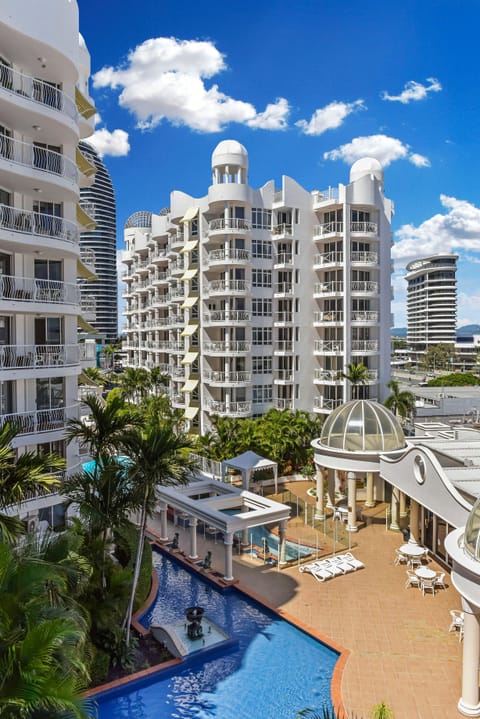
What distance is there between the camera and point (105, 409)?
1636 cm

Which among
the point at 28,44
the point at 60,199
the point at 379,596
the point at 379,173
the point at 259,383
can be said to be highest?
the point at 379,173

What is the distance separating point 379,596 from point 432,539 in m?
4.55

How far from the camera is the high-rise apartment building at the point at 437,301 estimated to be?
152 meters

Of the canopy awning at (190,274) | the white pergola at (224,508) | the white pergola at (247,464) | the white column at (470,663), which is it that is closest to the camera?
the white column at (470,663)

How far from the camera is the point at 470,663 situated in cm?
1173

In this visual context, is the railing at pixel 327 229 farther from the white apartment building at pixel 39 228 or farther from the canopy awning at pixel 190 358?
the white apartment building at pixel 39 228

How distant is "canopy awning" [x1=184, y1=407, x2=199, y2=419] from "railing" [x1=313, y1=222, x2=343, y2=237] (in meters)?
16.7

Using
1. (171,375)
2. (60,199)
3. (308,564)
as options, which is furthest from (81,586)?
(171,375)

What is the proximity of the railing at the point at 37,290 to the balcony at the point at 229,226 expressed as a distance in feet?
64.7

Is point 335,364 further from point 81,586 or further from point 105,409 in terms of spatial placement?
point 81,586

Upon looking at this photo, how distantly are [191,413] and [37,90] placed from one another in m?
27.6

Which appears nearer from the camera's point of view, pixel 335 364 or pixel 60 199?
pixel 60 199

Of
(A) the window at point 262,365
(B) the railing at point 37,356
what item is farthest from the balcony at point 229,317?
Answer: (B) the railing at point 37,356

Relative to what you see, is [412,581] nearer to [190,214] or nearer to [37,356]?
[37,356]
